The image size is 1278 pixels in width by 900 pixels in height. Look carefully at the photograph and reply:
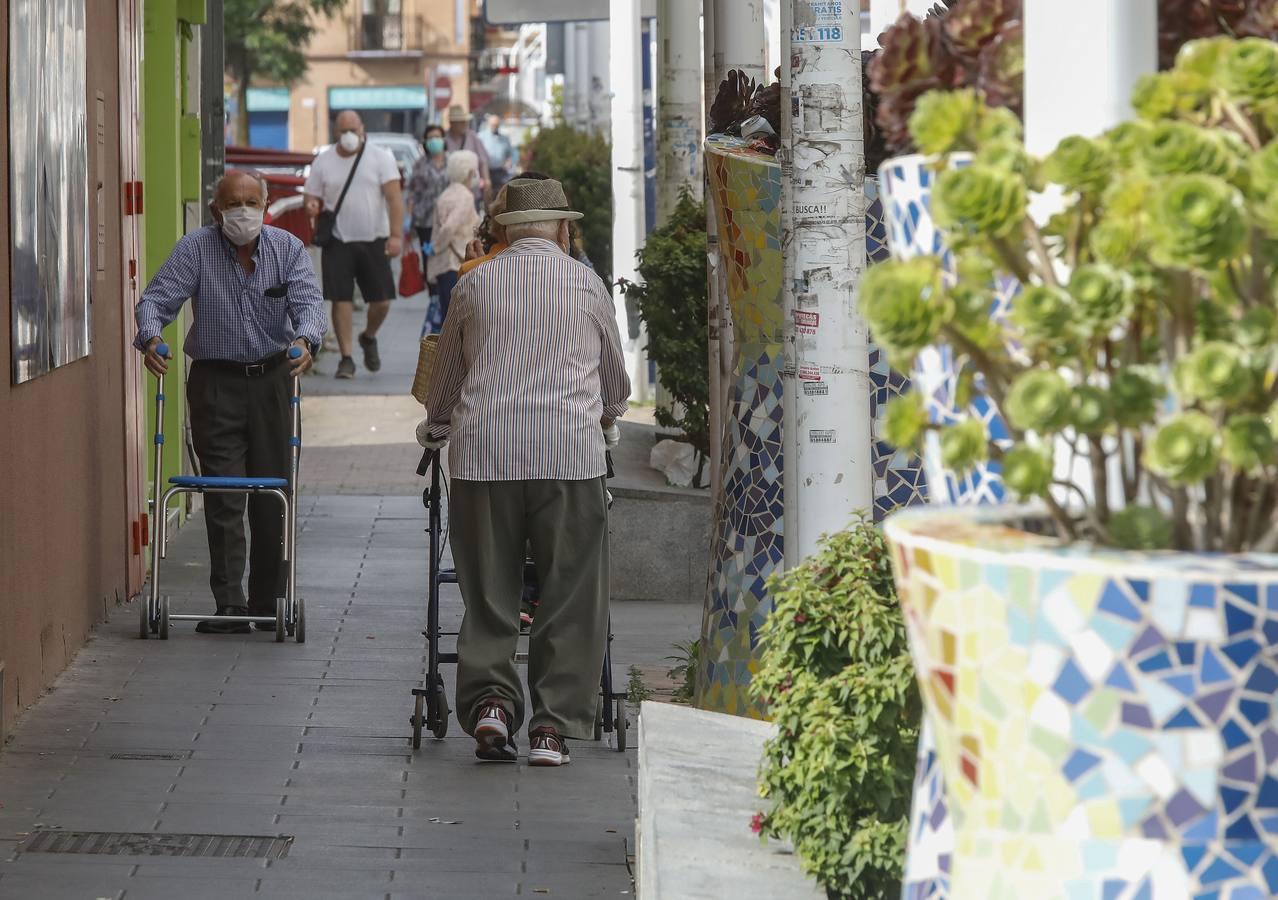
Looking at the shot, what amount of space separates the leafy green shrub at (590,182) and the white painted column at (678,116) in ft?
28.4

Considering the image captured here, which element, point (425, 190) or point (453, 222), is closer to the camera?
point (453, 222)

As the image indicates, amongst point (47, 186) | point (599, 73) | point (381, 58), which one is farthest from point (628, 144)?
point (381, 58)

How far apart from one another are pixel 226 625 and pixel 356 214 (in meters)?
9.97

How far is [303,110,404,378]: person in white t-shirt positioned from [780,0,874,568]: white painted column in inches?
520

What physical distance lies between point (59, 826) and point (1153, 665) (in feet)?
13.9

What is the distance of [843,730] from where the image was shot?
419 cm

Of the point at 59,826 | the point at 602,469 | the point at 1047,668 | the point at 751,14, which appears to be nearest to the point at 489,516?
the point at 602,469

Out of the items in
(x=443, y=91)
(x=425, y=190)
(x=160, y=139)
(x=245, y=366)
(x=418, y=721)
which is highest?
(x=443, y=91)

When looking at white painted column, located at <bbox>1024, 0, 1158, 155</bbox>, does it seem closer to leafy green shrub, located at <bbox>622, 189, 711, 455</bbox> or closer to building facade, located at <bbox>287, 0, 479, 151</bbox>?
leafy green shrub, located at <bbox>622, 189, 711, 455</bbox>

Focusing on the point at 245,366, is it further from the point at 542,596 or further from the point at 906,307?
the point at 906,307

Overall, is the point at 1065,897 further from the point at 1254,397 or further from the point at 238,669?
the point at 238,669

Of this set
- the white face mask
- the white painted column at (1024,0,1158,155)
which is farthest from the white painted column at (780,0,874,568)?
the white face mask

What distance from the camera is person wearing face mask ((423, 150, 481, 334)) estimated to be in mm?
19312

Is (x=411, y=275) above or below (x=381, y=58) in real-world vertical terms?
below
